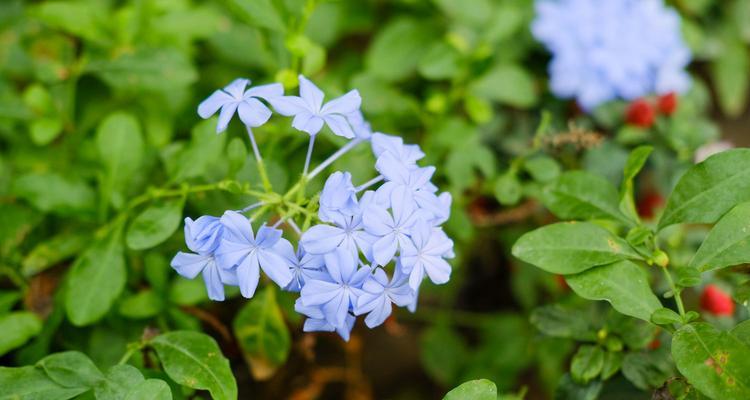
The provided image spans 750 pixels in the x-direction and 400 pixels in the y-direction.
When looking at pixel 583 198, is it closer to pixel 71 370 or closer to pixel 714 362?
pixel 714 362

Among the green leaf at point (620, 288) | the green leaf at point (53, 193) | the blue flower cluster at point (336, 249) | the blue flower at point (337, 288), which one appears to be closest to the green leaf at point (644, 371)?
the green leaf at point (620, 288)

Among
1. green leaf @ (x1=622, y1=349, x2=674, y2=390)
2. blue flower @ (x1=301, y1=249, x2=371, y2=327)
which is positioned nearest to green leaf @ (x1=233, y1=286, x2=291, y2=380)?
blue flower @ (x1=301, y1=249, x2=371, y2=327)

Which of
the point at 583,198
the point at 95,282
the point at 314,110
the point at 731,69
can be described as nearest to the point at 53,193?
the point at 95,282

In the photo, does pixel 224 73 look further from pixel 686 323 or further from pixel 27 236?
pixel 686 323

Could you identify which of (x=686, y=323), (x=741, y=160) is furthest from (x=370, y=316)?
(x=741, y=160)

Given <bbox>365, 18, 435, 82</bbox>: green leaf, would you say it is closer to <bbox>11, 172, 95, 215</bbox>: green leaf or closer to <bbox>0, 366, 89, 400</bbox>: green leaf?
<bbox>11, 172, 95, 215</bbox>: green leaf

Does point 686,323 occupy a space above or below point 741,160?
below

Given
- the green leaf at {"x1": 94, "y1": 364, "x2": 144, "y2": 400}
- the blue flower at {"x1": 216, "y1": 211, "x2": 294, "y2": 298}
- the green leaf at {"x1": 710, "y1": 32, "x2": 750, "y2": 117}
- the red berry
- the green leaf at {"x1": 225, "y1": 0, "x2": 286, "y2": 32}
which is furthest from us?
the green leaf at {"x1": 710, "y1": 32, "x2": 750, "y2": 117}

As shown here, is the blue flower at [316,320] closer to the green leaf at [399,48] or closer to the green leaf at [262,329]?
the green leaf at [262,329]
